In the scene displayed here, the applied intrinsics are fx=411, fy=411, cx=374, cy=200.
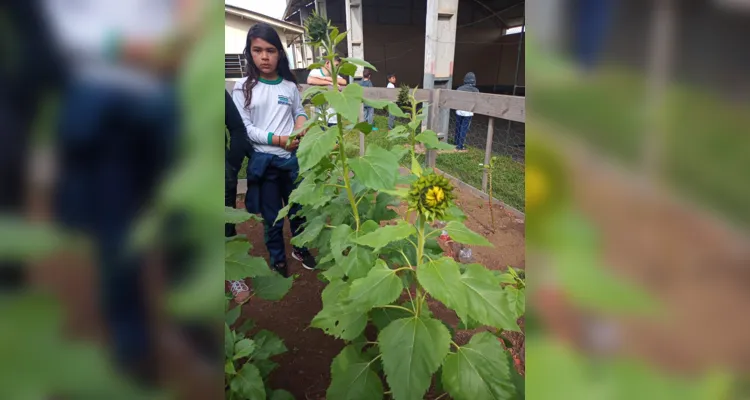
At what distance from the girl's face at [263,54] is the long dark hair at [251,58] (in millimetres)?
17

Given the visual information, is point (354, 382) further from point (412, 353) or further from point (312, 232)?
point (312, 232)

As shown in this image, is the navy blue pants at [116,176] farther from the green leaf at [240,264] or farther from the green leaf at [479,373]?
the green leaf at [479,373]

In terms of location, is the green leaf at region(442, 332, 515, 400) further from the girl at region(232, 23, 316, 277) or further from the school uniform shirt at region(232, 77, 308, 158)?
the school uniform shirt at region(232, 77, 308, 158)

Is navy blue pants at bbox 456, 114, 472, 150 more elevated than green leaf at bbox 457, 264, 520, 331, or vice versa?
navy blue pants at bbox 456, 114, 472, 150

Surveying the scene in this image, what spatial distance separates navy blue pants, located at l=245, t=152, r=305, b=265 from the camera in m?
2.37

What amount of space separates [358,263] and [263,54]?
1420 mm

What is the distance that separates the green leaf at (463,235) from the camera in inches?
37.5

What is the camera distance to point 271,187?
245 centimetres

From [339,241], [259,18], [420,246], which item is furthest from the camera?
[259,18]

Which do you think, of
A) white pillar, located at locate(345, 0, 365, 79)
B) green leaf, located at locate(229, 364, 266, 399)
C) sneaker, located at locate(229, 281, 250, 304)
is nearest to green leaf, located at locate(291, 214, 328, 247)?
sneaker, located at locate(229, 281, 250, 304)

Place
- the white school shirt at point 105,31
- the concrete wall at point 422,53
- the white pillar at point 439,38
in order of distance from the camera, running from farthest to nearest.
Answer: the concrete wall at point 422,53, the white pillar at point 439,38, the white school shirt at point 105,31

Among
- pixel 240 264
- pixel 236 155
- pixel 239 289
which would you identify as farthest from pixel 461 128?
pixel 240 264

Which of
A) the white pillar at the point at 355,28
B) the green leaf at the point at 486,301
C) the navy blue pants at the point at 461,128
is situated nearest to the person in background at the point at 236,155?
the green leaf at the point at 486,301

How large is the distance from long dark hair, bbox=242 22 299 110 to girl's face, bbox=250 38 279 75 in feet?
0.06
